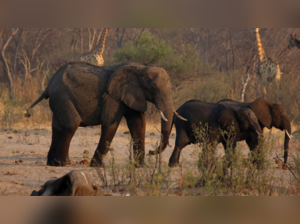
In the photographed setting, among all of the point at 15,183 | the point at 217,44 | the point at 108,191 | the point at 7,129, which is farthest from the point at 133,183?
the point at 217,44

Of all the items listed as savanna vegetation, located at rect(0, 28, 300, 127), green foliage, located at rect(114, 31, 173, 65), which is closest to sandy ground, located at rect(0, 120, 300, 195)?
savanna vegetation, located at rect(0, 28, 300, 127)

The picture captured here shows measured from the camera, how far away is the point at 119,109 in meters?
8.05

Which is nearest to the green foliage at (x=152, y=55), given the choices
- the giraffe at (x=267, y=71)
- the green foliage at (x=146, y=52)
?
the green foliage at (x=146, y=52)

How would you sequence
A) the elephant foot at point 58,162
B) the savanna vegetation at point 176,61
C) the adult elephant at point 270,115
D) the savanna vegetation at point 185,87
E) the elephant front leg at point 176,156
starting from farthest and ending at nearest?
1. the savanna vegetation at point 176,61
2. the adult elephant at point 270,115
3. the elephant front leg at point 176,156
4. the elephant foot at point 58,162
5. the savanna vegetation at point 185,87

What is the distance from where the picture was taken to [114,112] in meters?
8.00

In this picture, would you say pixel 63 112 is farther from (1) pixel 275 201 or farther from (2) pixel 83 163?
(1) pixel 275 201

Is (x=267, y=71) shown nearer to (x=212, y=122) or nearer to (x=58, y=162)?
(x=212, y=122)

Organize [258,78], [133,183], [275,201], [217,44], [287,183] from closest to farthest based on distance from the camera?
[275,201]
[133,183]
[287,183]
[258,78]
[217,44]

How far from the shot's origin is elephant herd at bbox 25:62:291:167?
7953 millimetres

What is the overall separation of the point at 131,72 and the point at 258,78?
10.2m

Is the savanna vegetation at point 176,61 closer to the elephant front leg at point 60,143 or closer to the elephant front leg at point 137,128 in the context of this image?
the elephant front leg at point 60,143

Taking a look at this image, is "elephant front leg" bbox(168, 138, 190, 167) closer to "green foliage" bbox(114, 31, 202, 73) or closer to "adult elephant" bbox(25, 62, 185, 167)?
"adult elephant" bbox(25, 62, 185, 167)

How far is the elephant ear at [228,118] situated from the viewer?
8266 millimetres

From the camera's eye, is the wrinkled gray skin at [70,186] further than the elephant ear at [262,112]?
No
